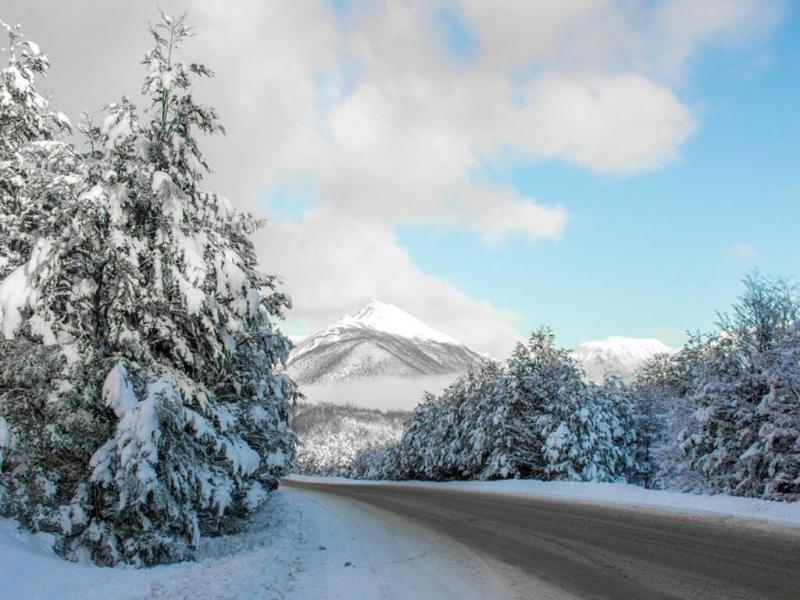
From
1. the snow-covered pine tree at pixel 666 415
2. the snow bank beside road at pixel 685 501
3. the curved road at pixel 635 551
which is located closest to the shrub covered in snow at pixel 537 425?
the snow-covered pine tree at pixel 666 415

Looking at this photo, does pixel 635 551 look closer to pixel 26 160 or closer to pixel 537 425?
pixel 26 160

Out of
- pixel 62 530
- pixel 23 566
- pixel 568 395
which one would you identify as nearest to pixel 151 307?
pixel 62 530

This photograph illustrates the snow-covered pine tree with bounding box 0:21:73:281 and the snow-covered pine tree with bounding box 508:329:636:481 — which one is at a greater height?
the snow-covered pine tree with bounding box 0:21:73:281

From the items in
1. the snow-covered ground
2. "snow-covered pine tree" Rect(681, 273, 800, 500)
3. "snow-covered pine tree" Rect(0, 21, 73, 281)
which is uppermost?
"snow-covered pine tree" Rect(0, 21, 73, 281)

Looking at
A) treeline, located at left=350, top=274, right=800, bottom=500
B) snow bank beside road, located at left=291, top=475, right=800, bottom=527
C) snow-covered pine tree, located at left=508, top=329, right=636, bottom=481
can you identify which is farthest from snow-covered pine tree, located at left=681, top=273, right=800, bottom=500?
snow-covered pine tree, located at left=508, top=329, right=636, bottom=481

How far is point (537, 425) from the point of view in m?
33.2

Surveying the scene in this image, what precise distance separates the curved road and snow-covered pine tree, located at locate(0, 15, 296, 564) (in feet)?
16.5

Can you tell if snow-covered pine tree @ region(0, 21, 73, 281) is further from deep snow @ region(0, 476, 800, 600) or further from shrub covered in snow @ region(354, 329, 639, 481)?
shrub covered in snow @ region(354, 329, 639, 481)

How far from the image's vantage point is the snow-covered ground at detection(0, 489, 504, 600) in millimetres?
6082

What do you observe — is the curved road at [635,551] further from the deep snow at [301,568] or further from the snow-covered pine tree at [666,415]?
the snow-covered pine tree at [666,415]

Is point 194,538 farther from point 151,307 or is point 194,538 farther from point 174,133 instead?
point 174,133

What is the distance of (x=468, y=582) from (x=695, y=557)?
126 inches

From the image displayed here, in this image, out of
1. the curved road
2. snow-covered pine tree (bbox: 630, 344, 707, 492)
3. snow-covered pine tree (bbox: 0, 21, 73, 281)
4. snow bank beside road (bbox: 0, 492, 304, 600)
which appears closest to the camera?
snow bank beside road (bbox: 0, 492, 304, 600)

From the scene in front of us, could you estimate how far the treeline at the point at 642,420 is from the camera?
16984 mm
